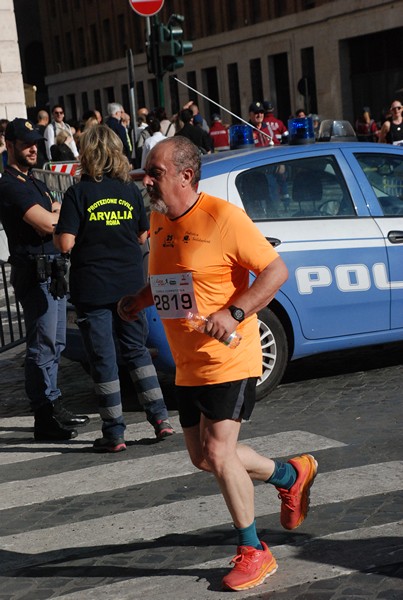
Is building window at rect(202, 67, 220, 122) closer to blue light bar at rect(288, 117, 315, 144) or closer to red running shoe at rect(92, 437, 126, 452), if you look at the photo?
blue light bar at rect(288, 117, 315, 144)

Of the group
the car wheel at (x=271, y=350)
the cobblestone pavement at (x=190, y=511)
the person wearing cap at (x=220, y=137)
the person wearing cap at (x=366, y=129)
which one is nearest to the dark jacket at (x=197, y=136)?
the person wearing cap at (x=220, y=137)

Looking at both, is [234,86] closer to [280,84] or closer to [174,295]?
[280,84]

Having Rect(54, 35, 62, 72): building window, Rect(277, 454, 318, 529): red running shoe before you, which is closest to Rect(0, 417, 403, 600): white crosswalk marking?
Rect(277, 454, 318, 529): red running shoe

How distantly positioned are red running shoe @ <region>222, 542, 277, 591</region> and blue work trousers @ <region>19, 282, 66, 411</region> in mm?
3192

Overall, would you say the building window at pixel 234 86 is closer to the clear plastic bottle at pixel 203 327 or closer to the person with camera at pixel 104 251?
the person with camera at pixel 104 251

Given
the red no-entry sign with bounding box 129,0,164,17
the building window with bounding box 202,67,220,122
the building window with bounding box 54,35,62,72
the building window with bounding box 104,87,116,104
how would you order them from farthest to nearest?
the building window with bounding box 54,35,62,72
the building window with bounding box 104,87,116,104
the building window with bounding box 202,67,220,122
the red no-entry sign with bounding box 129,0,164,17

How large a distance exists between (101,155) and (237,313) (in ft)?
9.33

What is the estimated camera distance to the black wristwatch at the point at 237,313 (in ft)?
14.9

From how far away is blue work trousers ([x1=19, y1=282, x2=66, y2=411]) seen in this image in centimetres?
769

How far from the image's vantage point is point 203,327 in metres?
4.60

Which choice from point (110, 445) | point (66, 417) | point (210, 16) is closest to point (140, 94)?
point (210, 16)

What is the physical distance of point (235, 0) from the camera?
61.2m

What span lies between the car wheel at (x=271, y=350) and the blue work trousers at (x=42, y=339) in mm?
1297

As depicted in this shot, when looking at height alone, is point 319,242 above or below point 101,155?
below
